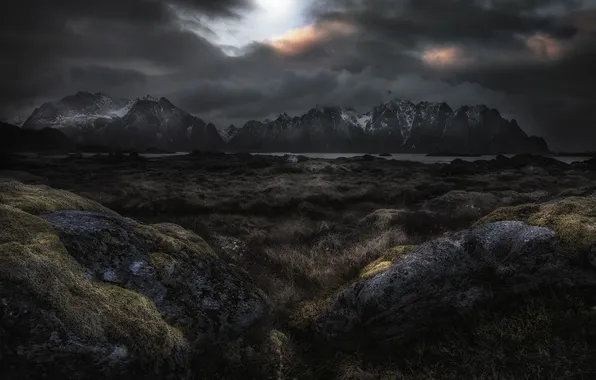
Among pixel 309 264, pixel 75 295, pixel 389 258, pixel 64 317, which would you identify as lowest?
pixel 309 264

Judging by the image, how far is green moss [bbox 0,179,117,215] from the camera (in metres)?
6.09

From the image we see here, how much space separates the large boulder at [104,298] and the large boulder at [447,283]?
166cm

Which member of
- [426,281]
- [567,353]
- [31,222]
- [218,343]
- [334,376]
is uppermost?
[31,222]

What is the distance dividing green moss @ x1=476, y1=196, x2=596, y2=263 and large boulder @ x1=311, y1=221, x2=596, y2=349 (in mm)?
159

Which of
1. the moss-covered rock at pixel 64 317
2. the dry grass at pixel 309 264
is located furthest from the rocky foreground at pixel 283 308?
the dry grass at pixel 309 264

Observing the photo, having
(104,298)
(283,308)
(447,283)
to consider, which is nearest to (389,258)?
(447,283)

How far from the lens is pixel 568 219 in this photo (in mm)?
6219

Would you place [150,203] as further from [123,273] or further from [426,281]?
[426,281]

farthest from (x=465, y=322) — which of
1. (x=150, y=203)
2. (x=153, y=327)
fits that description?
(x=150, y=203)

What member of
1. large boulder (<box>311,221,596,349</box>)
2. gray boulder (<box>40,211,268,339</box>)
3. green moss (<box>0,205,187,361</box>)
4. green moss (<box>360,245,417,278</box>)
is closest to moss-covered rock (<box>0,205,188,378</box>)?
green moss (<box>0,205,187,361</box>)

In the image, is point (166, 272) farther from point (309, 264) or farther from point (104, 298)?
point (309, 264)

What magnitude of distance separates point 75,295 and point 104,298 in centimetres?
35

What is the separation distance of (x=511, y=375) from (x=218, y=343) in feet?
12.4

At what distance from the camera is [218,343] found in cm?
533
